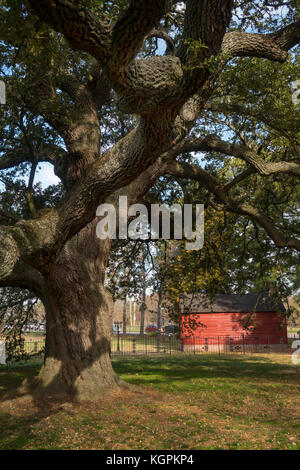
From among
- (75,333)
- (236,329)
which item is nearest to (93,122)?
(75,333)

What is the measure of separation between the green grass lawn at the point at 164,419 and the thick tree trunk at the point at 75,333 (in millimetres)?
563

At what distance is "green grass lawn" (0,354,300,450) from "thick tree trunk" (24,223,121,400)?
56cm

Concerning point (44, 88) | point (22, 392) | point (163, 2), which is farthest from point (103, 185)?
point (22, 392)

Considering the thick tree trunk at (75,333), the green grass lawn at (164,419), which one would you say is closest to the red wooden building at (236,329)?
the green grass lawn at (164,419)

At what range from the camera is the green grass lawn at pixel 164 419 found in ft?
20.9

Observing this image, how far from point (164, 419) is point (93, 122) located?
780 cm

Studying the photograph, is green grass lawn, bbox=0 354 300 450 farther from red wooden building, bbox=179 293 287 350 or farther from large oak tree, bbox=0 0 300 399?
red wooden building, bbox=179 293 287 350

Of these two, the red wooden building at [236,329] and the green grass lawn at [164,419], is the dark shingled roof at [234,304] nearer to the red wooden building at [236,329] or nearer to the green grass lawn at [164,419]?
the red wooden building at [236,329]

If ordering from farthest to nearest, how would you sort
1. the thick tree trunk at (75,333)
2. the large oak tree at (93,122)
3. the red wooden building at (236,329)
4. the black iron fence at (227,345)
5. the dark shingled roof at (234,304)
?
the dark shingled roof at (234,304)
the red wooden building at (236,329)
the black iron fence at (227,345)
the thick tree trunk at (75,333)
the large oak tree at (93,122)

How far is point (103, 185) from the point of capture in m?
6.94

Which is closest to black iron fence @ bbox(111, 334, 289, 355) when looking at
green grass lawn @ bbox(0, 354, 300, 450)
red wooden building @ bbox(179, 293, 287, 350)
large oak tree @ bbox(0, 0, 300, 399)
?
red wooden building @ bbox(179, 293, 287, 350)

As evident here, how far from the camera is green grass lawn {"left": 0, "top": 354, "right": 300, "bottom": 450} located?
251 inches
